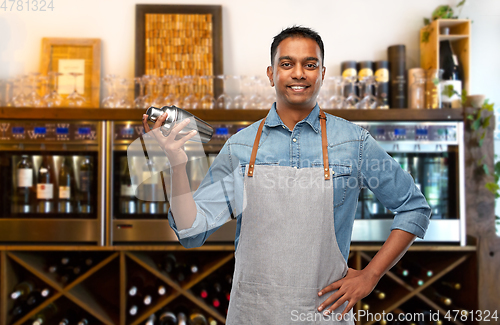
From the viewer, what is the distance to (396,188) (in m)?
1.11

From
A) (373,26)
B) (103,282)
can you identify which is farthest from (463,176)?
(103,282)

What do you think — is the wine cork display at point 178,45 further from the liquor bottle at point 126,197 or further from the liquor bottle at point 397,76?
the liquor bottle at point 397,76

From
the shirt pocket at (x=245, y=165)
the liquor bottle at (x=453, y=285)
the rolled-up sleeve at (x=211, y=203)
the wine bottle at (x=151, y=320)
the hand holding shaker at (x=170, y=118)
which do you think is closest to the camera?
the hand holding shaker at (x=170, y=118)

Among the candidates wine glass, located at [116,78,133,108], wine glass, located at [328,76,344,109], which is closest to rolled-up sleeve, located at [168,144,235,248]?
wine glass, located at [328,76,344,109]

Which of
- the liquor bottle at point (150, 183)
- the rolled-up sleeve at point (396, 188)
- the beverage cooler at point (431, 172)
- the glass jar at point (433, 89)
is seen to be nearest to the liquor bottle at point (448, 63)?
the glass jar at point (433, 89)

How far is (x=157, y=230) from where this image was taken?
2236 millimetres

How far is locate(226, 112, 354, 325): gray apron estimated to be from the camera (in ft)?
3.51

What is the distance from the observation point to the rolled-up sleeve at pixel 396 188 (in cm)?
109

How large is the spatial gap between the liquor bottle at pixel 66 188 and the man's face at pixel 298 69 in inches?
65.1

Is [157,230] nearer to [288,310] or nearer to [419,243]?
[288,310]

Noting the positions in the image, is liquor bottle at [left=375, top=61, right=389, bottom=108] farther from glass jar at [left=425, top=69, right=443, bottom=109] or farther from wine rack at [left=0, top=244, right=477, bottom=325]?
wine rack at [left=0, top=244, right=477, bottom=325]

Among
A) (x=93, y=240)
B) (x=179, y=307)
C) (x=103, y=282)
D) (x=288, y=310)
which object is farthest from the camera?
(x=103, y=282)

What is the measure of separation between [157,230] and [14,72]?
57.3 inches

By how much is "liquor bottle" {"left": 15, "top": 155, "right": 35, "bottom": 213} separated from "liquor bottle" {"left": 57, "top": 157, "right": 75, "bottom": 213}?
0.51 ft
